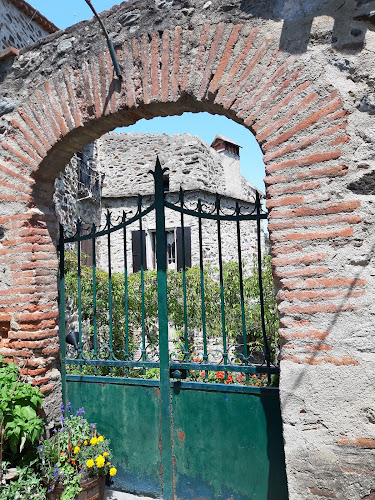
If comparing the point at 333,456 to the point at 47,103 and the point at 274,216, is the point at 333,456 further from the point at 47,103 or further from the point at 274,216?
the point at 47,103

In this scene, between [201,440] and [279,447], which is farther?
[201,440]

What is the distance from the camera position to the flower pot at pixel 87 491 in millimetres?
3070

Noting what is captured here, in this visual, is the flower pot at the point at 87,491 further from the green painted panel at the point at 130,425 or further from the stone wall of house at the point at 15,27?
the stone wall of house at the point at 15,27

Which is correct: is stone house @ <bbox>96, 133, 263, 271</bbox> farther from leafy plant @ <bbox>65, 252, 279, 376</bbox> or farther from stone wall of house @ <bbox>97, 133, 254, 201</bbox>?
leafy plant @ <bbox>65, 252, 279, 376</bbox>

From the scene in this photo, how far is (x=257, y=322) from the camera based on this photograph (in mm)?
7152

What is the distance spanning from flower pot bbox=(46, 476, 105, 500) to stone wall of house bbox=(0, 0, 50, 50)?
707 centimetres

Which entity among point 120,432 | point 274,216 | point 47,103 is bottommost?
point 120,432

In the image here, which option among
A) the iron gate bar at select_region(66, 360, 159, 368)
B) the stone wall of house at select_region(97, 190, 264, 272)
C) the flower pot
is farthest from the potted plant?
the stone wall of house at select_region(97, 190, 264, 272)

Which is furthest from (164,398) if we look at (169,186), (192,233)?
(169,186)

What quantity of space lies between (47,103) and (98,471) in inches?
119

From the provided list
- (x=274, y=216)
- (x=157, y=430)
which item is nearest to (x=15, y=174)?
(x=274, y=216)

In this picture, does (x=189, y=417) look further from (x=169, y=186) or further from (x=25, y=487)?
(x=169, y=186)

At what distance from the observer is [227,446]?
3.14 m

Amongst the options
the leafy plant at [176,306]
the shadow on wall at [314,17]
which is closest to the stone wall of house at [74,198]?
the leafy plant at [176,306]
